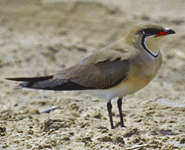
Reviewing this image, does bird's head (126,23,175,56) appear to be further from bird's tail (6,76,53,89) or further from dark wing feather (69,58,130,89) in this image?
bird's tail (6,76,53,89)

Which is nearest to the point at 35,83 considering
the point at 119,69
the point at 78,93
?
the point at 119,69

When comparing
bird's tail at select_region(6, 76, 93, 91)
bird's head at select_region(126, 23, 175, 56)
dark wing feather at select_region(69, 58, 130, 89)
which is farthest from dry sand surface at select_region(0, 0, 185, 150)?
bird's head at select_region(126, 23, 175, 56)

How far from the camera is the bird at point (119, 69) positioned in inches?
170

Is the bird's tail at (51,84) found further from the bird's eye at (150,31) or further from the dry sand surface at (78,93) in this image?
the bird's eye at (150,31)

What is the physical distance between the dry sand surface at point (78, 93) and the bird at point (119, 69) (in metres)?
0.47

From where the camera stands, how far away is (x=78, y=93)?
6.08 meters

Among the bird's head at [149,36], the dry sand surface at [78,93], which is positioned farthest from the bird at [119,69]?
the dry sand surface at [78,93]

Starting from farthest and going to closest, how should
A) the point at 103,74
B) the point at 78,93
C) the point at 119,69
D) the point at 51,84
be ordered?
the point at 78,93 < the point at 51,84 < the point at 103,74 < the point at 119,69

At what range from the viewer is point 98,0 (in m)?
9.10

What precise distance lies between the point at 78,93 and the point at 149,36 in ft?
6.91

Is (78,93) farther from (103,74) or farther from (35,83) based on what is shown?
(103,74)

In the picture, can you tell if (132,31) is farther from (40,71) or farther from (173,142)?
(40,71)

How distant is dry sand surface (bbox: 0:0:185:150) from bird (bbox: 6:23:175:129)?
0.47 metres

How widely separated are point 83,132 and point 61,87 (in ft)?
2.22
